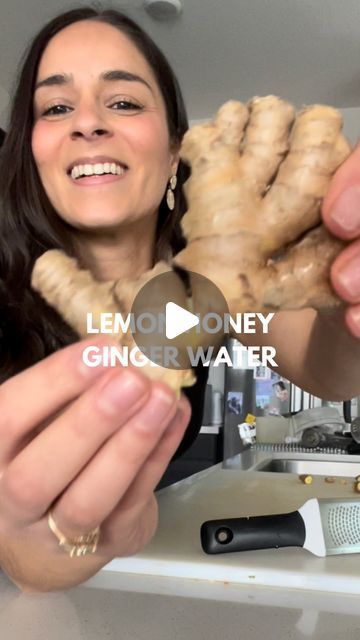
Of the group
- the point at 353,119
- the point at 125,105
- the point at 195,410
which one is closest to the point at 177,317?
the point at 125,105

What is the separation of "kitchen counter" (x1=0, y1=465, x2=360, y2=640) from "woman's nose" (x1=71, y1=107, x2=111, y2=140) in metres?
0.33

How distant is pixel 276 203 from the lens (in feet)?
0.90

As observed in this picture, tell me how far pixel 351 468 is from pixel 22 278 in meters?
0.87

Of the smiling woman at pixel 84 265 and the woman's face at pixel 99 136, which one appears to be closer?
the smiling woman at pixel 84 265

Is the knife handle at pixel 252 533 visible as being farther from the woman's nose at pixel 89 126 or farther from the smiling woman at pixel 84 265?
the woman's nose at pixel 89 126

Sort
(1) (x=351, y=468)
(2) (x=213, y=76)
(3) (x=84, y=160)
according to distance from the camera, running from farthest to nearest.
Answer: (2) (x=213, y=76) < (1) (x=351, y=468) < (3) (x=84, y=160)

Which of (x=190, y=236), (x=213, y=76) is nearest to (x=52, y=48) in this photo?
(x=190, y=236)

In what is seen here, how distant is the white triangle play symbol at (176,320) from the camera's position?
0.27 m

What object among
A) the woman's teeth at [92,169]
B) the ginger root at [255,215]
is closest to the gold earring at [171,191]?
the woman's teeth at [92,169]

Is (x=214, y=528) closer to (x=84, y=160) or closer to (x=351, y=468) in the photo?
(x=84, y=160)

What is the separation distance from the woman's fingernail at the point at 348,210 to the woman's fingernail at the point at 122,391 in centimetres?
11

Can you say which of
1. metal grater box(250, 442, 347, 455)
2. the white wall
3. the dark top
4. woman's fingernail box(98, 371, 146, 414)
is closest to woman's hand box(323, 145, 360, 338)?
woman's fingernail box(98, 371, 146, 414)

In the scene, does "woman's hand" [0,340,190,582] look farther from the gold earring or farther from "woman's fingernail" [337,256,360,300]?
the gold earring

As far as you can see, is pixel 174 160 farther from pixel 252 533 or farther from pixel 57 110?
pixel 252 533
